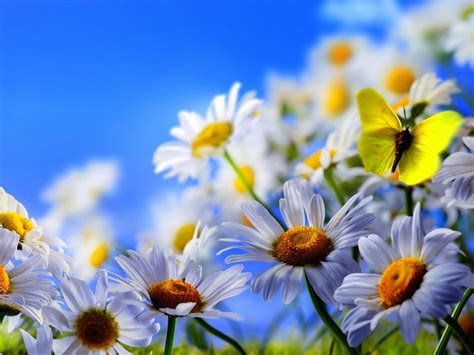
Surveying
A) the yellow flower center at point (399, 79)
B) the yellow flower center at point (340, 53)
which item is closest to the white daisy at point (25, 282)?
the yellow flower center at point (399, 79)

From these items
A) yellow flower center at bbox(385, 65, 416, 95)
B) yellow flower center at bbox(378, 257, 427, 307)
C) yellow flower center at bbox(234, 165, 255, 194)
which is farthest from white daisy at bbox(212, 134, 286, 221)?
yellow flower center at bbox(378, 257, 427, 307)

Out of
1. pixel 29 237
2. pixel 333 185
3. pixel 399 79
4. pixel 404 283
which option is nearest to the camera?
pixel 404 283

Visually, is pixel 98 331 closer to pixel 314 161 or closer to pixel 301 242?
pixel 301 242

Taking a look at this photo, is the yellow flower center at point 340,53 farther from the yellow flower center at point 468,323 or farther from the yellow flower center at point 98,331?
the yellow flower center at point 98,331

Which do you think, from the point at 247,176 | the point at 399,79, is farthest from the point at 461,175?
the point at 399,79

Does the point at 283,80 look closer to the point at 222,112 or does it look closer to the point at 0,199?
the point at 222,112

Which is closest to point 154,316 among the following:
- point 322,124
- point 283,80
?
point 322,124

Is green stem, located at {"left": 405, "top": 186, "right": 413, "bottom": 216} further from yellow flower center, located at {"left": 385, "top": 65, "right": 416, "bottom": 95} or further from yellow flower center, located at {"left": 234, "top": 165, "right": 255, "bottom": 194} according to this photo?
yellow flower center, located at {"left": 385, "top": 65, "right": 416, "bottom": 95}
